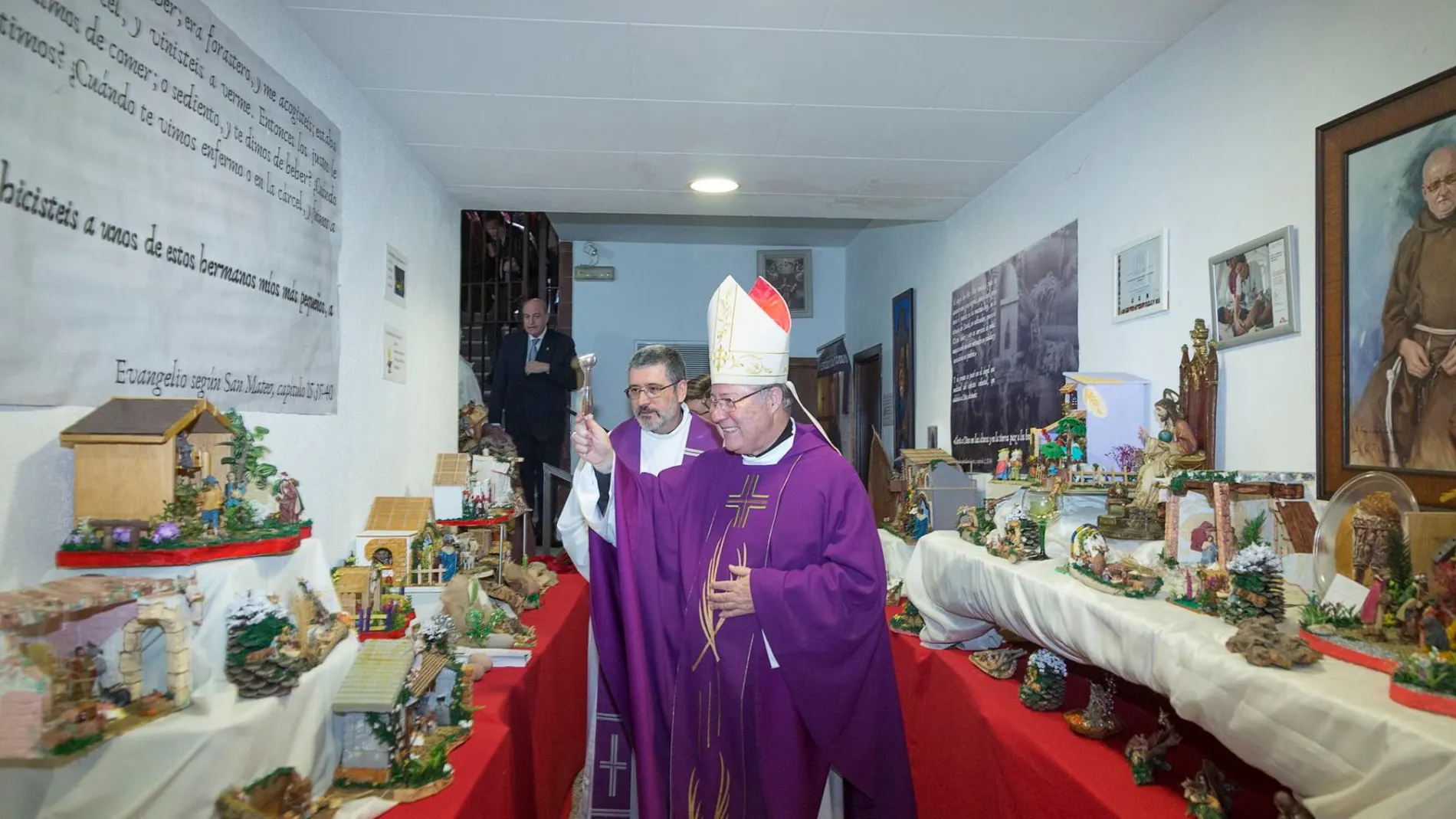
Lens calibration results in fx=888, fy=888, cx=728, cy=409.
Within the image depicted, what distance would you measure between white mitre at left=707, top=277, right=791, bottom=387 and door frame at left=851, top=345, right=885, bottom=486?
5401mm

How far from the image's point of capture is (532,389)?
7.94 meters

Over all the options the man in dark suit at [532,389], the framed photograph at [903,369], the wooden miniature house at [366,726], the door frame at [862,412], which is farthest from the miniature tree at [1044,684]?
the man in dark suit at [532,389]

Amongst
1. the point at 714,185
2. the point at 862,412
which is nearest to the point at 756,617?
the point at 714,185

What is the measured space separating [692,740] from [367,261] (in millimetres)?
2574

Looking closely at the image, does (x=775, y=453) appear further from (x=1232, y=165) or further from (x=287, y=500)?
(x=1232, y=165)

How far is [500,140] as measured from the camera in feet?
14.6

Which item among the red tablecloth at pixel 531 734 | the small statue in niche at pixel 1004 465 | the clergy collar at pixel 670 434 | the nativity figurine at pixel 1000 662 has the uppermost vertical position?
the clergy collar at pixel 670 434

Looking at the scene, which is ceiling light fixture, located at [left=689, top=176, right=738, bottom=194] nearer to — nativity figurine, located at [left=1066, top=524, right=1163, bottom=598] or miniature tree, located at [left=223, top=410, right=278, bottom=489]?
nativity figurine, located at [left=1066, top=524, right=1163, bottom=598]

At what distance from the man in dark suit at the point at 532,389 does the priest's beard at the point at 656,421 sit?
4258 millimetres

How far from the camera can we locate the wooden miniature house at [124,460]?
192 centimetres

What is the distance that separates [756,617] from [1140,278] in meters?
2.16

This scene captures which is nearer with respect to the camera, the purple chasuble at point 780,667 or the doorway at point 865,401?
the purple chasuble at point 780,667

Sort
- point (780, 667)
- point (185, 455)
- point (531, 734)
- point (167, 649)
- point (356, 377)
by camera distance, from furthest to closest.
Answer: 1. point (356, 377)
2. point (531, 734)
3. point (780, 667)
4. point (185, 455)
5. point (167, 649)

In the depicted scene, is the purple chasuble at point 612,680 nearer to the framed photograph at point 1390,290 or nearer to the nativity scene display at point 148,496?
the nativity scene display at point 148,496
